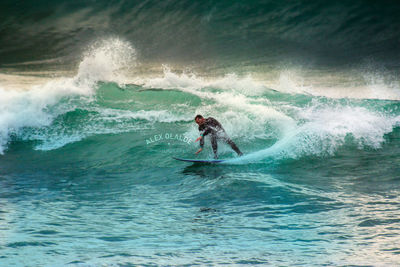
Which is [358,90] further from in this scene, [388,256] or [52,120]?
[388,256]

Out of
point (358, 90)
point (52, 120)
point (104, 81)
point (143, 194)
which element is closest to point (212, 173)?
point (143, 194)

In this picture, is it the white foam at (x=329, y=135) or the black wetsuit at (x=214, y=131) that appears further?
the white foam at (x=329, y=135)

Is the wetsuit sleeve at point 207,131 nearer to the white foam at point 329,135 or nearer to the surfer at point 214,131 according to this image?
the surfer at point 214,131

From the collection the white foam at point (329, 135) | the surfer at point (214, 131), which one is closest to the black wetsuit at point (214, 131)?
the surfer at point (214, 131)

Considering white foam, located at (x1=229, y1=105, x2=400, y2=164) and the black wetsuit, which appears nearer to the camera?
the black wetsuit

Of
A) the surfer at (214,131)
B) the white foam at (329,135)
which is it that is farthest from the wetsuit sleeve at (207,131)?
the white foam at (329,135)

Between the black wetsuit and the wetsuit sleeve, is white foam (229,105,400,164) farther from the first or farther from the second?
the wetsuit sleeve

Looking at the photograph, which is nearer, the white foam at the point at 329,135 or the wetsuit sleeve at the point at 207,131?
the wetsuit sleeve at the point at 207,131

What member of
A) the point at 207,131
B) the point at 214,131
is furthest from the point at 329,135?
the point at 207,131

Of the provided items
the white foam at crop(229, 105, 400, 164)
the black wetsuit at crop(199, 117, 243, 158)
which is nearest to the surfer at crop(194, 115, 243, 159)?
the black wetsuit at crop(199, 117, 243, 158)

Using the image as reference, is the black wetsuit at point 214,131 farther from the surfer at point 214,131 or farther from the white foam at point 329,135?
the white foam at point 329,135

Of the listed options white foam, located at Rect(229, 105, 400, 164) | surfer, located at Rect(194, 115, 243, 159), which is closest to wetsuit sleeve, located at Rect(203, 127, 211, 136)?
surfer, located at Rect(194, 115, 243, 159)

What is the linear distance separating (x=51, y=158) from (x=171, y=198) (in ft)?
17.7

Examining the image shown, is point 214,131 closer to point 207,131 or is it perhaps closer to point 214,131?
point 214,131
